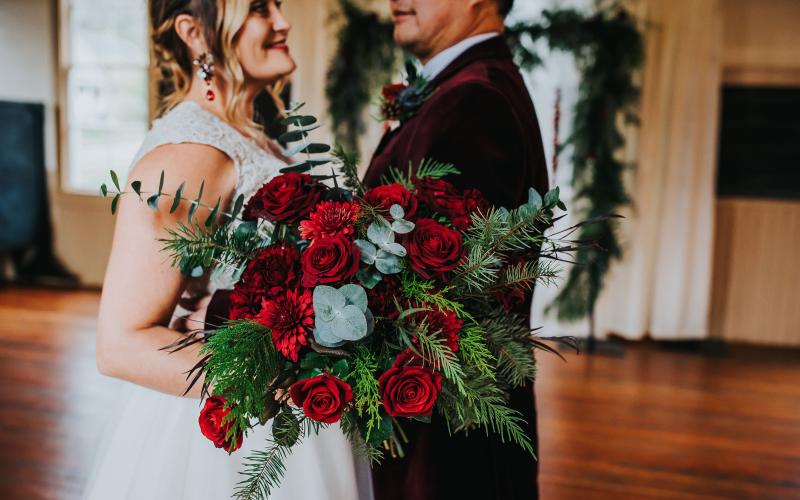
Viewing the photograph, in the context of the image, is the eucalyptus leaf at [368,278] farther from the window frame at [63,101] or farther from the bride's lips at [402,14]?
the window frame at [63,101]

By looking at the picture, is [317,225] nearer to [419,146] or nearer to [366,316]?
[366,316]

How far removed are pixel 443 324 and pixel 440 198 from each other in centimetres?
19

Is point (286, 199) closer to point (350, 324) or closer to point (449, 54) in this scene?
point (350, 324)

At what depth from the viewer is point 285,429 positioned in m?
0.94

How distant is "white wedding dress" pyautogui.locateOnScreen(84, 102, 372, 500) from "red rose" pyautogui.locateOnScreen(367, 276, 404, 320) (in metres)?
0.42

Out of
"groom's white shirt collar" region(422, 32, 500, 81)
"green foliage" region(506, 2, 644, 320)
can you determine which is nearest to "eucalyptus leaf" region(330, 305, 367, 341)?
"groom's white shirt collar" region(422, 32, 500, 81)

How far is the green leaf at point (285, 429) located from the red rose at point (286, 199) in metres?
0.26

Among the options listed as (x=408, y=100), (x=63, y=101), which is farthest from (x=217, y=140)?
(x=63, y=101)

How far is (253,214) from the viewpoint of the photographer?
0.98 metres

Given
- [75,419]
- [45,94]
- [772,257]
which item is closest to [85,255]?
[45,94]

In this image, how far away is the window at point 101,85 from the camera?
22.4 feet

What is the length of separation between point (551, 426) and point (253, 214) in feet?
10.4

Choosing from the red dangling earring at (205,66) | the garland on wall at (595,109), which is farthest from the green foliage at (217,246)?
the garland on wall at (595,109)

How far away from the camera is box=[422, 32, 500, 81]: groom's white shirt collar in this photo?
4.90 ft
